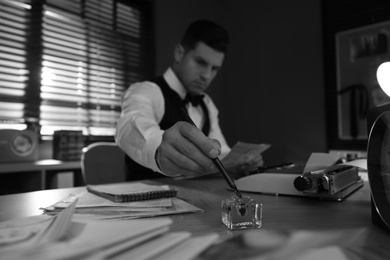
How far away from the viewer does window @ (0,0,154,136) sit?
1.91 m

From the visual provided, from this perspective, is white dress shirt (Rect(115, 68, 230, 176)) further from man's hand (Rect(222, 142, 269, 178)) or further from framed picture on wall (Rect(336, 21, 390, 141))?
framed picture on wall (Rect(336, 21, 390, 141))

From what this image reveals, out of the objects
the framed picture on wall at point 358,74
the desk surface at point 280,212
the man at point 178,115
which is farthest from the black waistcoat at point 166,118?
the framed picture on wall at point 358,74

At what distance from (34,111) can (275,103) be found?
5.79 ft

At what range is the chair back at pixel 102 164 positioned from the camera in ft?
4.72

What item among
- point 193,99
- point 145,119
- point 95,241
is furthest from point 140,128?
point 193,99

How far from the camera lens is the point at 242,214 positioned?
420mm

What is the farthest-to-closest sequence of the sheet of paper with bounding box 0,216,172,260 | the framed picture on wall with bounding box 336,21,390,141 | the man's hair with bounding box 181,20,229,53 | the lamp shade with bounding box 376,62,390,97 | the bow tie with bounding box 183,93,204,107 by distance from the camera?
the framed picture on wall with bounding box 336,21,390,141
the bow tie with bounding box 183,93,204,107
the man's hair with bounding box 181,20,229,53
the lamp shade with bounding box 376,62,390,97
the sheet of paper with bounding box 0,216,172,260

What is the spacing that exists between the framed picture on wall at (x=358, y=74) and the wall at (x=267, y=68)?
15 cm

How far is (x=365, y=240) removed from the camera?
377 mm

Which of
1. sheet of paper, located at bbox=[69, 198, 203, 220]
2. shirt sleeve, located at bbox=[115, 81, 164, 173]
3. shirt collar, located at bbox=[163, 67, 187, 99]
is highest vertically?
shirt collar, located at bbox=[163, 67, 187, 99]

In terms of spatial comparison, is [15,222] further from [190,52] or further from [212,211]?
[190,52]

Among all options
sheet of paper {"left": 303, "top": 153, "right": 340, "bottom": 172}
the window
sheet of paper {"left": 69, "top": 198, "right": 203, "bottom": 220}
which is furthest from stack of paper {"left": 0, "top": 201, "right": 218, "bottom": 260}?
the window

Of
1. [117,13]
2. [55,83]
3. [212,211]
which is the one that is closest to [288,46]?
[117,13]

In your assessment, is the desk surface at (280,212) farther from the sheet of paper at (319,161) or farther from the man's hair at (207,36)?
the man's hair at (207,36)
